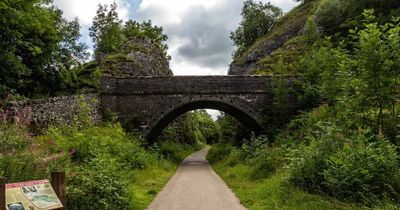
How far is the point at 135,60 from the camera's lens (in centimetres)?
3125

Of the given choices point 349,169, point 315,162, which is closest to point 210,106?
point 315,162

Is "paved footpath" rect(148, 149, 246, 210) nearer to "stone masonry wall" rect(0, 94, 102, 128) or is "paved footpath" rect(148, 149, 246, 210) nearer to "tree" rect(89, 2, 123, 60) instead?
"stone masonry wall" rect(0, 94, 102, 128)

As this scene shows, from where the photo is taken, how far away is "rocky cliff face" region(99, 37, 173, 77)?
28.6m

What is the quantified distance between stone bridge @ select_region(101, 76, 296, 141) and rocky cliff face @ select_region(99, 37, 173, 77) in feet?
11.9

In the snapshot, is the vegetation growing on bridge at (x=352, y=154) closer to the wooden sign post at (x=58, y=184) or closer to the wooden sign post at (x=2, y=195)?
the wooden sign post at (x=58, y=184)

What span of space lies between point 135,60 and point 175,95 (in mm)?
8088

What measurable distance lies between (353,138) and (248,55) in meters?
32.6

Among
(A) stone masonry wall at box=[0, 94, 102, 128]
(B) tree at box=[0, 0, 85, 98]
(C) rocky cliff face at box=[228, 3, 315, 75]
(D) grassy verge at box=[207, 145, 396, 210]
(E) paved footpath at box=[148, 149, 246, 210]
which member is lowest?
(E) paved footpath at box=[148, 149, 246, 210]

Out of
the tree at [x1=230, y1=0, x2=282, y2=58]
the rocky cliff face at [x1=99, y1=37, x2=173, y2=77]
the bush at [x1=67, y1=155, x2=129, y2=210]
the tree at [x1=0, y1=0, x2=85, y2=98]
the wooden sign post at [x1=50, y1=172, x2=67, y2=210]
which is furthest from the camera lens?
the tree at [x1=230, y1=0, x2=282, y2=58]

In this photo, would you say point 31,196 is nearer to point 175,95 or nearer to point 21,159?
point 21,159

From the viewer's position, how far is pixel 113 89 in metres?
24.6

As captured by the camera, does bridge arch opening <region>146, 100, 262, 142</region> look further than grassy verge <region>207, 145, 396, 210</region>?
Yes

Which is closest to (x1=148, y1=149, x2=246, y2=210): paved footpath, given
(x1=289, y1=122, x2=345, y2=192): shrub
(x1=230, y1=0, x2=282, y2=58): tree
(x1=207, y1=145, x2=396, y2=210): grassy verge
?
(x1=207, y1=145, x2=396, y2=210): grassy verge

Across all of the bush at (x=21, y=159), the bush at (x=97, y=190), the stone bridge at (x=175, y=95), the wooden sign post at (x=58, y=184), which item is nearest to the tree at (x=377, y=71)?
the bush at (x=97, y=190)
